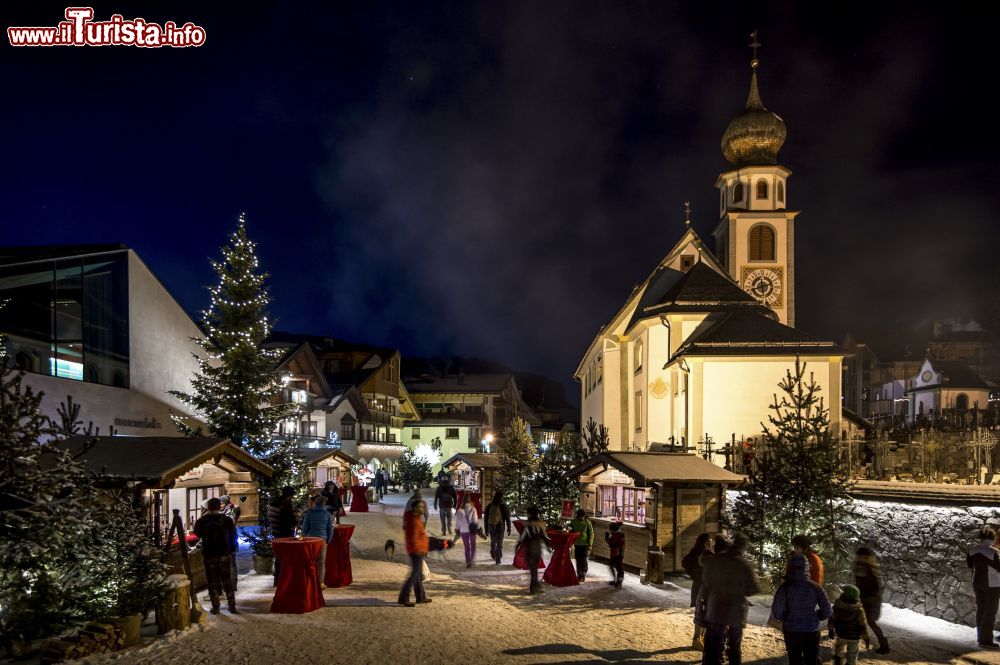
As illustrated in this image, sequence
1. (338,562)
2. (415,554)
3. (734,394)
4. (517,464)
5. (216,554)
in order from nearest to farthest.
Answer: (216,554) < (415,554) < (338,562) < (734,394) < (517,464)

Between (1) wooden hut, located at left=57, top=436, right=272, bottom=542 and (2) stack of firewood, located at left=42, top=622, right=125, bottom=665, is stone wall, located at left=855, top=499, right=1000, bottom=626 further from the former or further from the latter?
(1) wooden hut, located at left=57, top=436, right=272, bottom=542

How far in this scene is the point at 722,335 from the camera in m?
28.0

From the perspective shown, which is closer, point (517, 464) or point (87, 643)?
point (87, 643)

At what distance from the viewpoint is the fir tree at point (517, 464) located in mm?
26703

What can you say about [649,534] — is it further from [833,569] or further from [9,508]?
[9,508]

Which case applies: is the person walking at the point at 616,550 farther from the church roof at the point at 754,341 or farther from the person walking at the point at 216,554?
the church roof at the point at 754,341

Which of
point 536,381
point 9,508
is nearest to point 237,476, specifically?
point 9,508

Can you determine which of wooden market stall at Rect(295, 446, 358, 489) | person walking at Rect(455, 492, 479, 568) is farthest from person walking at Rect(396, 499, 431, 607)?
wooden market stall at Rect(295, 446, 358, 489)

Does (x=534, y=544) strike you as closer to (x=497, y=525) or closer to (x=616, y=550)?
(x=616, y=550)

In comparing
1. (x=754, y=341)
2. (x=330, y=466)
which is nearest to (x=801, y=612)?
(x=754, y=341)

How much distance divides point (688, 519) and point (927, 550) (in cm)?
486

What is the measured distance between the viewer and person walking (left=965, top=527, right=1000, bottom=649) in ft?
34.3

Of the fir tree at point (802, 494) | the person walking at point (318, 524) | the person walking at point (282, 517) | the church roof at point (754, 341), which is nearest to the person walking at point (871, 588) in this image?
the fir tree at point (802, 494)

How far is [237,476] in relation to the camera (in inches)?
677
